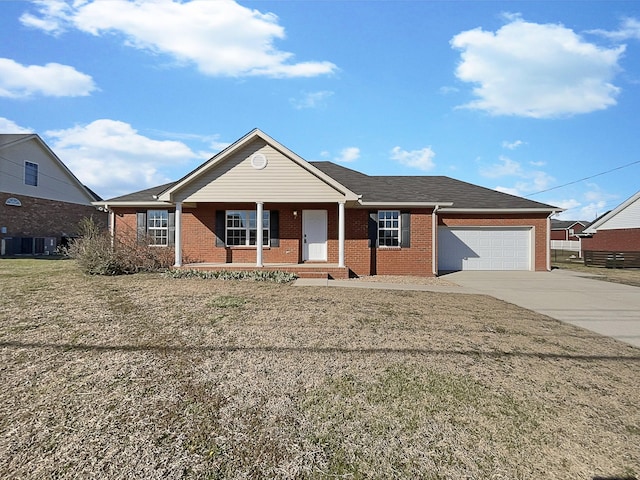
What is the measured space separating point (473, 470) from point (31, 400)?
170 inches

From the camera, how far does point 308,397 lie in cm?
397

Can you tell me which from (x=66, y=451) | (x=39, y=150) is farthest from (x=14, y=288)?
(x=39, y=150)

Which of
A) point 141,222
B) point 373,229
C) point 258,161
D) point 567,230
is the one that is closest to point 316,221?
point 373,229

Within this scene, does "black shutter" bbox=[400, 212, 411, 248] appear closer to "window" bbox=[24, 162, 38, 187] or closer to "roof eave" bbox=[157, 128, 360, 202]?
"roof eave" bbox=[157, 128, 360, 202]

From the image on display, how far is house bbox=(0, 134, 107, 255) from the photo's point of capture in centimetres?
2409

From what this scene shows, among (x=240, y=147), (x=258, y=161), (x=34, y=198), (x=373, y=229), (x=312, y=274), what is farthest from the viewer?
(x=34, y=198)

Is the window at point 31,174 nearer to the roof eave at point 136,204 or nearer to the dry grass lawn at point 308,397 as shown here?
the roof eave at point 136,204

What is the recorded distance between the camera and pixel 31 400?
3.83m

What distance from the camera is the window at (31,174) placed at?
2578cm

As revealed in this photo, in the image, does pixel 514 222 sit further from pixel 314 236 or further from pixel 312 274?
pixel 312 274

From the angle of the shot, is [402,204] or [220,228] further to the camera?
[220,228]

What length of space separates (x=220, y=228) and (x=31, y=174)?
20325 mm

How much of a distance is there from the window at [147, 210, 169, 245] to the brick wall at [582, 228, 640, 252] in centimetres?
2829

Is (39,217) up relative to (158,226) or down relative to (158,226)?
up
